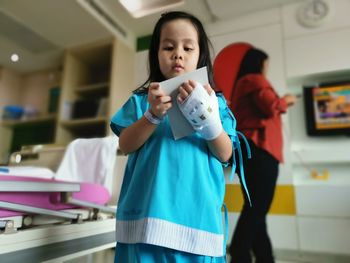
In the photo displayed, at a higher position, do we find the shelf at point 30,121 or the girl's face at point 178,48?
the shelf at point 30,121

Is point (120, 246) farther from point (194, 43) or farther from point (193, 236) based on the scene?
point (194, 43)

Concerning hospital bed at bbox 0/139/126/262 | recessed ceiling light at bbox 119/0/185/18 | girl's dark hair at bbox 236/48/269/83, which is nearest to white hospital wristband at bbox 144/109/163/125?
hospital bed at bbox 0/139/126/262

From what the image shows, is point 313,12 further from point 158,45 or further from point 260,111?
point 158,45

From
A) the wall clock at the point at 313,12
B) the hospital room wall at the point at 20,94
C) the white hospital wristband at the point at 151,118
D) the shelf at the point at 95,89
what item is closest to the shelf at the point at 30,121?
the hospital room wall at the point at 20,94

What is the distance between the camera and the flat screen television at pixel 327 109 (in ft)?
4.16

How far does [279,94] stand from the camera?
4.03ft

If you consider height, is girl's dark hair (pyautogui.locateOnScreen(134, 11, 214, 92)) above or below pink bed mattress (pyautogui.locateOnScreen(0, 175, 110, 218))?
above

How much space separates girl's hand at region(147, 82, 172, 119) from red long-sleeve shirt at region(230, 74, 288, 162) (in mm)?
574

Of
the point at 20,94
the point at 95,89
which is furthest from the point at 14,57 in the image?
the point at 95,89

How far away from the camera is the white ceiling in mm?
1018

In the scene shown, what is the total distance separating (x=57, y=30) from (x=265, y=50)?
3.76 feet

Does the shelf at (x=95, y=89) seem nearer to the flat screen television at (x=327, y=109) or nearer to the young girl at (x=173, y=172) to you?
the flat screen television at (x=327, y=109)

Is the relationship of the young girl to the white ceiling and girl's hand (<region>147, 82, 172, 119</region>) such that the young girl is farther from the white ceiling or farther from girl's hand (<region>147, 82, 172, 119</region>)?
the white ceiling

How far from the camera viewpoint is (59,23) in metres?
1.44
